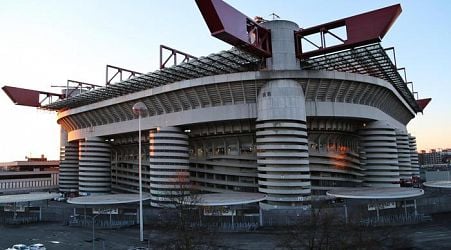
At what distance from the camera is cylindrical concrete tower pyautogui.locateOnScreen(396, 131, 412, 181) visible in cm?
8012

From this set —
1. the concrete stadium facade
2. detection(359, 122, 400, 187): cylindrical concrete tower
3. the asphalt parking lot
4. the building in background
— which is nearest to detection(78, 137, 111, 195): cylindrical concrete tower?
the concrete stadium facade

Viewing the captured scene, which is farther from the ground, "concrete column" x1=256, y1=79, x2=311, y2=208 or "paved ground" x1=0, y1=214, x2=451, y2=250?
"concrete column" x1=256, y1=79, x2=311, y2=208

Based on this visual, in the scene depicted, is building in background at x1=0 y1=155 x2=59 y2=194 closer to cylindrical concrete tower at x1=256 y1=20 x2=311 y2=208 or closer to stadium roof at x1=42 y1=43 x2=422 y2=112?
stadium roof at x1=42 y1=43 x2=422 y2=112

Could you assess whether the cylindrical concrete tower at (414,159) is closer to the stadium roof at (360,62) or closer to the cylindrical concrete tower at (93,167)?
the stadium roof at (360,62)

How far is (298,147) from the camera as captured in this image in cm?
4941

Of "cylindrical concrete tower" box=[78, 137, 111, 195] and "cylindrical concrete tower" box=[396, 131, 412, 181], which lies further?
"cylindrical concrete tower" box=[396, 131, 412, 181]

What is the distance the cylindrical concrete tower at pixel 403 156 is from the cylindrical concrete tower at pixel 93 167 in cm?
5938

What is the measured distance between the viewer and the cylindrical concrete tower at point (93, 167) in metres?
74.4

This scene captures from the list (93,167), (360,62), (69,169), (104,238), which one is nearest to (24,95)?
(69,169)

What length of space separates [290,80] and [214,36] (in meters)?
14.6

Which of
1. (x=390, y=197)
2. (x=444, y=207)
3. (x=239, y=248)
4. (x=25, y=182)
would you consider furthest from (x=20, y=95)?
(x=444, y=207)

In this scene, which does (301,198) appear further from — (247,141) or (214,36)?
(214,36)

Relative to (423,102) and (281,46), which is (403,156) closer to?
(423,102)

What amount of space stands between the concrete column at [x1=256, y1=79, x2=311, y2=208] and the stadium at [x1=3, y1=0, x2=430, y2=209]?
13cm
